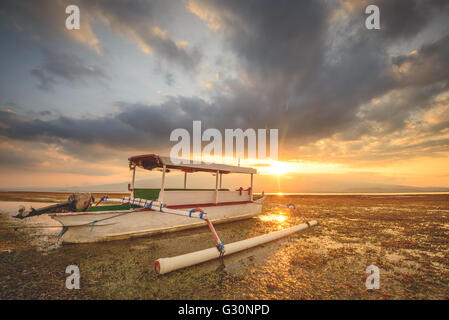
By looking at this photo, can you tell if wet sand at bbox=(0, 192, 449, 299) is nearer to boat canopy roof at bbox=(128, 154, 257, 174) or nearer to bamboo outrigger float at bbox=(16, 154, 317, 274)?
bamboo outrigger float at bbox=(16, 154, 317, 274)

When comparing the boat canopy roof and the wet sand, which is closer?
the wet sand

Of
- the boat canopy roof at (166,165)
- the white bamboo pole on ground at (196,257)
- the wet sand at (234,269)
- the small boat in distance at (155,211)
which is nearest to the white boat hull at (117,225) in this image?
the small boat in distance at (155,211)

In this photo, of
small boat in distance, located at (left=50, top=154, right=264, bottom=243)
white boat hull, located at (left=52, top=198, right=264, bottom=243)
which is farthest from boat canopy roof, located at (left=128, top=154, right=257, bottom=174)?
white boat hull, located at (left=52, top=198, right=264, bottom=243)

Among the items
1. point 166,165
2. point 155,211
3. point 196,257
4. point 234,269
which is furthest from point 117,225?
point 234,269

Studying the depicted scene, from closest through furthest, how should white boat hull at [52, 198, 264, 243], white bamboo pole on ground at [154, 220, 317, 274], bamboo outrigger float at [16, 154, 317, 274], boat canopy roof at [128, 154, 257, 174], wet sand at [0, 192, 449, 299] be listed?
wet sand at [0, 192, 449, 299], white bamboo pole on ground at [154, 220, 317, 274], bamboo outrigger float at [16, 154, 317, 274], white boat hull at [52, 198, 264, 243], boat canopy roof at [128, 154, 257, 174]

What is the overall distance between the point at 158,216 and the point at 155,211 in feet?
1.16

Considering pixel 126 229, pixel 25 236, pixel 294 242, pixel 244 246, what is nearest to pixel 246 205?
pixel 294 242

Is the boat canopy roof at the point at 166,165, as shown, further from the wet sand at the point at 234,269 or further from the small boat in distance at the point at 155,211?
the wet sand at the point at 234,269

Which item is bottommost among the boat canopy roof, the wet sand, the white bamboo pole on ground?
the wet sand

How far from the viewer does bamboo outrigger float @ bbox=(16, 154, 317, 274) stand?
238 inches

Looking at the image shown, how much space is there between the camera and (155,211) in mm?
8844

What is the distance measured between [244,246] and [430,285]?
5291mm

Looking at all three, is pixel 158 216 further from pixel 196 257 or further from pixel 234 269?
pixel 234 269
